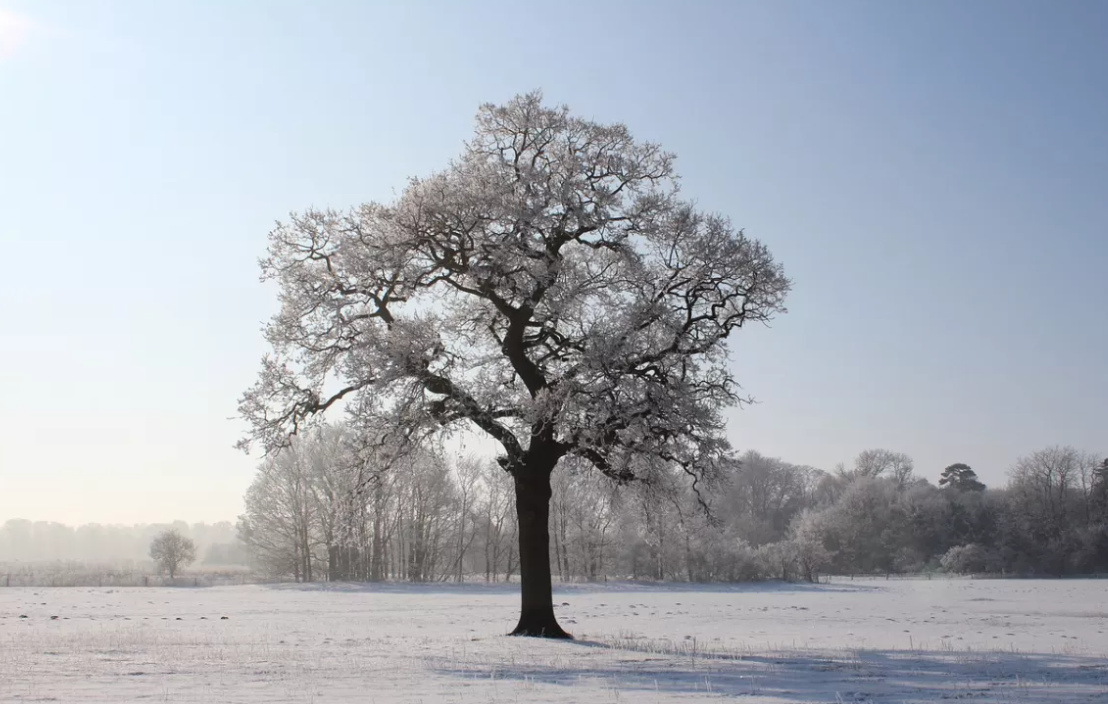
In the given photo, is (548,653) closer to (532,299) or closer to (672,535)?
(532,299)

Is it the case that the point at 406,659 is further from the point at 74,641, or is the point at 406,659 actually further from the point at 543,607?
the point at 74,641

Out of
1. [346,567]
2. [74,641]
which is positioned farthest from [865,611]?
[346,567]

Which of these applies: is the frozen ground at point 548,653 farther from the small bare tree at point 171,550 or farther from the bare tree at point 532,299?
the small bare tree at point 171,550

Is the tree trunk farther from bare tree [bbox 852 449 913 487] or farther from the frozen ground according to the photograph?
bare tree [bbox 852 449 913 487]

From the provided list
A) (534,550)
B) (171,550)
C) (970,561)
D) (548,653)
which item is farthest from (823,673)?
(970,561)

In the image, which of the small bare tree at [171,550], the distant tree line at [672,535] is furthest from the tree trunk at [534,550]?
the small bare tree at [171,550]

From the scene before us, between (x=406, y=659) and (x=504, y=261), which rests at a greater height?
(x=504, y=261)

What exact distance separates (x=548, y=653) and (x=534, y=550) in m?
4.36

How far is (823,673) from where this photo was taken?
48.6 feet

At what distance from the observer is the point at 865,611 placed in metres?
36.1

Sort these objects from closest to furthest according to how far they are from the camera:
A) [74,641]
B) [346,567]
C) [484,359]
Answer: [74,641]
[484,359]
[346,567]

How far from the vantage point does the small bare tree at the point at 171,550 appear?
2665 inches

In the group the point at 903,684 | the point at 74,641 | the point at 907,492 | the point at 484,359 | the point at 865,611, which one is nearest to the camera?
the point at 903,684

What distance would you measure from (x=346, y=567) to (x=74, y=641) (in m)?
45.5
